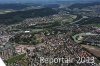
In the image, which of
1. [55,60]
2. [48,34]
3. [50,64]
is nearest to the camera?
[50,64]

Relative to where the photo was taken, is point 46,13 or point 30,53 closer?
point 30,53

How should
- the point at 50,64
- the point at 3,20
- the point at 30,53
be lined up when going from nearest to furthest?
the point at 50,64 → the point at 30,53 → the point at 3,20

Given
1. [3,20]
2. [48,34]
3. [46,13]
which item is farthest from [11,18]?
[48,34]

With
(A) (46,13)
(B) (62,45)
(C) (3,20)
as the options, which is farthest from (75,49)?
(A) (46,13)

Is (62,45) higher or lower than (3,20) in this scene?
higher

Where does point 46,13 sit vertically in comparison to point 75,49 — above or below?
below

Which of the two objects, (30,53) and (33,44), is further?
(33,44)

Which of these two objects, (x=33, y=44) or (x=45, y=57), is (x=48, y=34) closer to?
(x=33, y=44)

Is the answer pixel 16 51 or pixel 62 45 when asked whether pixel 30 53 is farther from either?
pixel 62 45

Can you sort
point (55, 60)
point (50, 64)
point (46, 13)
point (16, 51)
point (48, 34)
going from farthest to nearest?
point (46, 13)
point (48, 34)
point (16, 51)
point (55, 60)
point (50, 64)

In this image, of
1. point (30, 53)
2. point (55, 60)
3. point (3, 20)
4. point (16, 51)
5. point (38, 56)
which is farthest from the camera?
point (3, 20)
